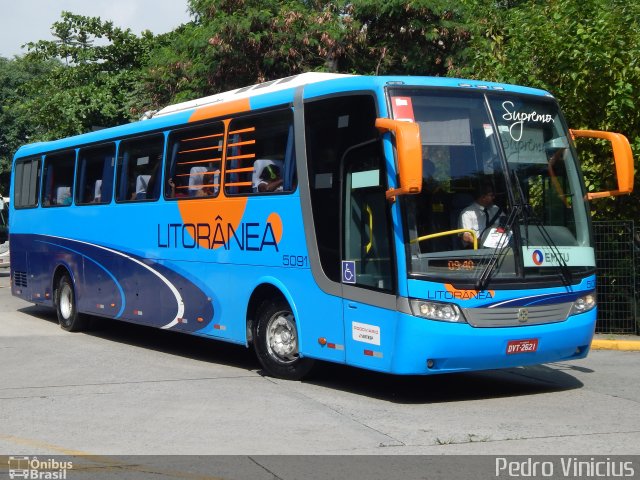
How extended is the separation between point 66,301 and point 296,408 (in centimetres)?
850

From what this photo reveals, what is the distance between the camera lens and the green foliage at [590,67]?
48.7 feet

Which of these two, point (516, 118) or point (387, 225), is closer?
point (387, 225)

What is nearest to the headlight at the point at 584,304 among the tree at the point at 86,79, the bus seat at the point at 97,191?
the bus seat at the point at 97,191

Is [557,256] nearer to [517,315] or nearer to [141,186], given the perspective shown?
[517,315]

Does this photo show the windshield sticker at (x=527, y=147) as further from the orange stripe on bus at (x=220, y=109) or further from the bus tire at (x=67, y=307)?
the bus tire at (x=67, y=307)

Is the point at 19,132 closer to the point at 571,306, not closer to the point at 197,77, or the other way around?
the point at 197,77

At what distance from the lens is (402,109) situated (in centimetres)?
949

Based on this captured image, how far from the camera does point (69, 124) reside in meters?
31.8

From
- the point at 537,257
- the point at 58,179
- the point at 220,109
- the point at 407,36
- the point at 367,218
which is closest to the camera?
the point at 537,257

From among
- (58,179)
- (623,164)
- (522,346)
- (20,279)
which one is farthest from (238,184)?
(20,279)

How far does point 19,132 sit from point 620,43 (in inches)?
1650

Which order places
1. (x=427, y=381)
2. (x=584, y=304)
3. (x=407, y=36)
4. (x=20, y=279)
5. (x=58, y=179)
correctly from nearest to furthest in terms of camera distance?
(x=584, y=304) < (x=427, y=381) < (x=58, y=179) < (x=20, y=279) < (x=407, y=36)

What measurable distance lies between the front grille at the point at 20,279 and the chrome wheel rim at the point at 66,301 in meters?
1.94
